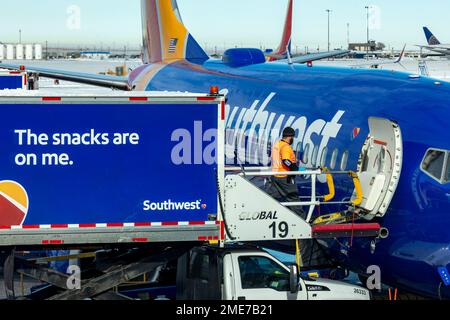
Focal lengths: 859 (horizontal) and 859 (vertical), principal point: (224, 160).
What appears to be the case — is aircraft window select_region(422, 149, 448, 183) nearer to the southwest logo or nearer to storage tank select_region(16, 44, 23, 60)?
the southwest logo

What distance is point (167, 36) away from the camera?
1118 inches

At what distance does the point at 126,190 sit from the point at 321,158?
12.6ft

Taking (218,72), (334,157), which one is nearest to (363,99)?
(334,157)

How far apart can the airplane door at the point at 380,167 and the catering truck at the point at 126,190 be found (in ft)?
1.34

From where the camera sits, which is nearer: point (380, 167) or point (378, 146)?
point (380, 167)

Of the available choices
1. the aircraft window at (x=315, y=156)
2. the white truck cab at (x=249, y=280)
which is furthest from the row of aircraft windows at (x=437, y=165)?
the aircraft window at (x=315, y=156)

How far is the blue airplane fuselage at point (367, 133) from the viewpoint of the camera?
10812 millimetres

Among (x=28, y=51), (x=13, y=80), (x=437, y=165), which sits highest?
(x=28, y=51)

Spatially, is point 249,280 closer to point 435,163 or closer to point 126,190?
point 126,190

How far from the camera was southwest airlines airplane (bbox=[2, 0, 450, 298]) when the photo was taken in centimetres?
1084

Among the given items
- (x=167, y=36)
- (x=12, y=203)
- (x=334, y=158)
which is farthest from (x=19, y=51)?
(x=12, y=203)

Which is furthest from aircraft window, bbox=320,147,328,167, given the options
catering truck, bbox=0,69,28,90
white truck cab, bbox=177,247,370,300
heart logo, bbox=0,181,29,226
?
catering truck, bbox=0,69,28,90

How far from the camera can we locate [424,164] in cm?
1097

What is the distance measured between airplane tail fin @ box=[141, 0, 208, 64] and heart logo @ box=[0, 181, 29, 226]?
1603 centimetres
